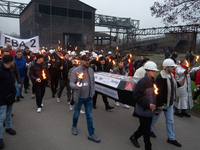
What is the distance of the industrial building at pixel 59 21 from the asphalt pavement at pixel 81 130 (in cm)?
3166

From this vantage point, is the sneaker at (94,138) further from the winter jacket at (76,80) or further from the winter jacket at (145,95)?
the winter jacket at (145,95)

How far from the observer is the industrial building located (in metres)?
35.4

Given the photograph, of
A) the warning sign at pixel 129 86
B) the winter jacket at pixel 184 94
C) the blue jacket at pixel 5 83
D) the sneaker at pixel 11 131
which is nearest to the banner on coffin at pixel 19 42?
the blue jacket at pixel 5 83

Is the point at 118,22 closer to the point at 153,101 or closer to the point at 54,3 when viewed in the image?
the point at 54,3

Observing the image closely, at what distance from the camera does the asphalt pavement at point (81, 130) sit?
3729 mm

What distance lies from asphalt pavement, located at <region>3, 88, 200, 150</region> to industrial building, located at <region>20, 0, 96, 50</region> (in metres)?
31.7

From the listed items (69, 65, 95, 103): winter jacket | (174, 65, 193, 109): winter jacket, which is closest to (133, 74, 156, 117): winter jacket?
(69, 65, 95, 103): winter jacket

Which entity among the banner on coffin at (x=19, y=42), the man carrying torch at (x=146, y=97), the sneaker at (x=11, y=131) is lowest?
the sneaker at (x=11, y=131)

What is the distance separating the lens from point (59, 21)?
37438 millimetres

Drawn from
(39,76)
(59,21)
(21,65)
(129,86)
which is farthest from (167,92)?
(59,21)

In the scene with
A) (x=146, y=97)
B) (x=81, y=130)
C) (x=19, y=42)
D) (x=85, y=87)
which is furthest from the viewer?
(x=19, y=42)

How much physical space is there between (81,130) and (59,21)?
121 feet

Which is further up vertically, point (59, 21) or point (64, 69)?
point (59, 21)

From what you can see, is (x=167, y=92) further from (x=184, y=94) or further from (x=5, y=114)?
(x=5, y=114)
